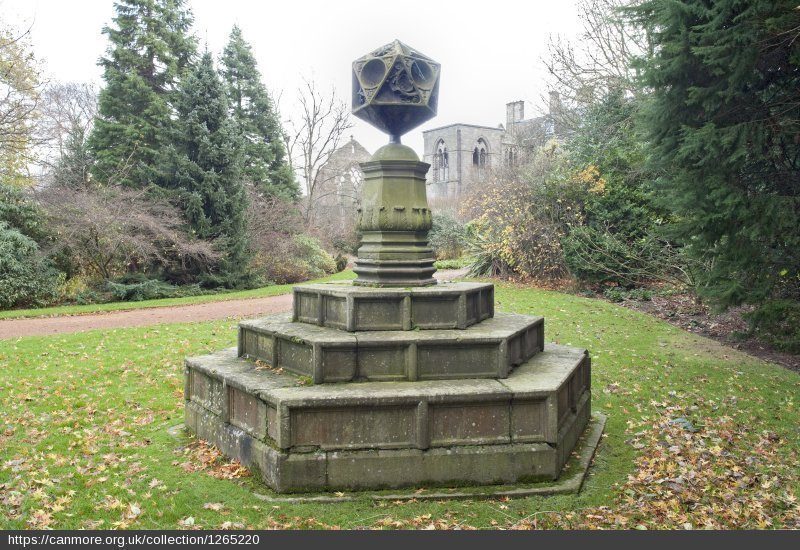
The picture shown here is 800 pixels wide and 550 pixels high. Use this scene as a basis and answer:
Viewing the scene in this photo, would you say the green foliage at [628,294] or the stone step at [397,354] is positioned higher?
the stone step at [397,354]

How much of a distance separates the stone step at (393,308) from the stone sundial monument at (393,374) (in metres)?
0.01

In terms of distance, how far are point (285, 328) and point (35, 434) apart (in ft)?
9.56

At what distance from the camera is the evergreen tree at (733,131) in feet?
24.7

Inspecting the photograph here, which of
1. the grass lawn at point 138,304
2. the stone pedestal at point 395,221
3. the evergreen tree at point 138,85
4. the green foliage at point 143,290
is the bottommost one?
the grass lawn at point 138,304

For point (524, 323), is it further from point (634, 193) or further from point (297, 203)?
point (297, 203)

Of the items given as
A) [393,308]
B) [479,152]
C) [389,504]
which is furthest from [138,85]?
[479,152]

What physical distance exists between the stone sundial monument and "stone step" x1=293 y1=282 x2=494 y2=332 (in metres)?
0.01

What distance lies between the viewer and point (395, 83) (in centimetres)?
604

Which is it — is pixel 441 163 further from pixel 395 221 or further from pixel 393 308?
pixel 393 308

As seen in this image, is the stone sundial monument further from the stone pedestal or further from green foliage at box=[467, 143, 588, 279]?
green foliage at box=[467, 143, 588, 279]

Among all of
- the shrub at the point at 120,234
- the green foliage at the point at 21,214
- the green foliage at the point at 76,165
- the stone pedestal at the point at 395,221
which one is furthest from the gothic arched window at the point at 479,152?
the stone pedestal at the point at 395,221

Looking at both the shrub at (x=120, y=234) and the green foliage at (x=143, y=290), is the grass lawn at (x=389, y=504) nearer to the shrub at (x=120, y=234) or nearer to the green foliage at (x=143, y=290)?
the green foliage at (x=143, y=290)

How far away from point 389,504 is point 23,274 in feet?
53.0

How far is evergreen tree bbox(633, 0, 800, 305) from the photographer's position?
7.53 m
